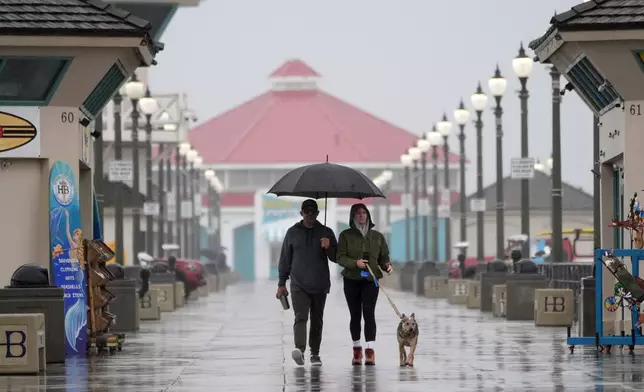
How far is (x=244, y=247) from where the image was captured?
154625 millimetres

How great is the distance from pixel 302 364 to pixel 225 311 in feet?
86.1

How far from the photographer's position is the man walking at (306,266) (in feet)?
75.1

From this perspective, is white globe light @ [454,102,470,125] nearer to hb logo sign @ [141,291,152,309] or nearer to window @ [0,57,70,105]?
hb logo sign @ [141,291,152,309]

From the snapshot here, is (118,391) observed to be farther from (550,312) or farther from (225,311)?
(225,311)

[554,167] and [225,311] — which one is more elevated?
[554,167]

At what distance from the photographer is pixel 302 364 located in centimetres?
2308

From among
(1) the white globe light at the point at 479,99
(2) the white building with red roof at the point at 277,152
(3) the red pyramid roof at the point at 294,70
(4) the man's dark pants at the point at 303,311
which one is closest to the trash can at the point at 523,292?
(4) the man's dark pants at the point at 303,311

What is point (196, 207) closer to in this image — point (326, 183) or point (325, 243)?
point (326, 183)

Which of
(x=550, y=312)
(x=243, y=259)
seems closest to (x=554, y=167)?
(x=550, y=312)

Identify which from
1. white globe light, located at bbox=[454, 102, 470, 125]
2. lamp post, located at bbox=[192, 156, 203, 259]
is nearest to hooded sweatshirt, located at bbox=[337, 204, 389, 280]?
white globe light, located at bbox=[454, 102, 470, 125]

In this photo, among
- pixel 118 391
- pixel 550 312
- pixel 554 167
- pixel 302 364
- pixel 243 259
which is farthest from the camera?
pixel 243 259

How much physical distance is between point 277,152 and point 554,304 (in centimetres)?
12397

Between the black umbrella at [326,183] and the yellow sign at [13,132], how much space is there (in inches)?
185

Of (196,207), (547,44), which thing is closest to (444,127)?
(196,207)
